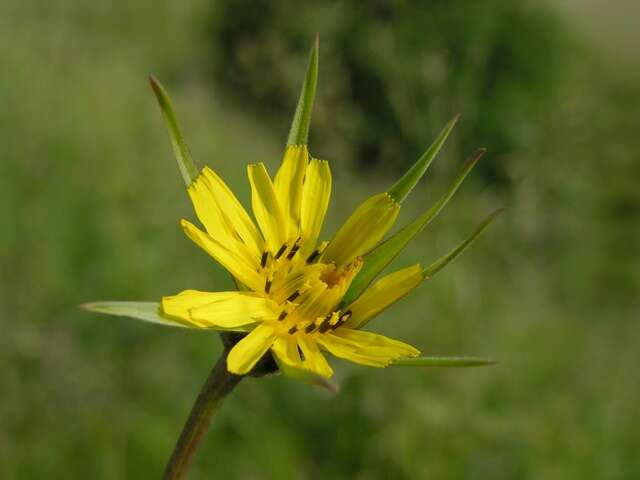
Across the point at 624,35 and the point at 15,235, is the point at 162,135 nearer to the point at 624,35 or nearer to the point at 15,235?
the point at 15,235

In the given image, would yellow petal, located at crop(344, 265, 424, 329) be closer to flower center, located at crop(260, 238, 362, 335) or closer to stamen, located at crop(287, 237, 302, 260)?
flower center, located at crop(260, 238, 362, 335)

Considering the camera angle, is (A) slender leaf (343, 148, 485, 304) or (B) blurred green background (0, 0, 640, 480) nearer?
(A) slender leaf (343, 148, 485, 304)

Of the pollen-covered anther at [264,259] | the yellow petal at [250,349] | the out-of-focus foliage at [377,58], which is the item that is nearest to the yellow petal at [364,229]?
the pollen-covered anther at [264,259]

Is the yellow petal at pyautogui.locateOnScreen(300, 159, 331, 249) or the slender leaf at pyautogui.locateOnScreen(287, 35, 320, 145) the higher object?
the slender leaf at pyautogui.locateOnScreen(287, 35, 320, 145)

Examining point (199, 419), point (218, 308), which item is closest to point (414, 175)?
point (218, 308)

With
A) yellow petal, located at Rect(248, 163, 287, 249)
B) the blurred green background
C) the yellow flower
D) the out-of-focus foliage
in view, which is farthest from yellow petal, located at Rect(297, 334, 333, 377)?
the out-of-focus foliage

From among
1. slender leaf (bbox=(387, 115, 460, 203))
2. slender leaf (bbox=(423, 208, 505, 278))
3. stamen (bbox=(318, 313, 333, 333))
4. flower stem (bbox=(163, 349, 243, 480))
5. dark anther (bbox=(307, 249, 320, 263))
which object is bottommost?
flower stem (bbox=(163, 349, 243, 480))

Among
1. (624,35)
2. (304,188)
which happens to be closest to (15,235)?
(304,188)
